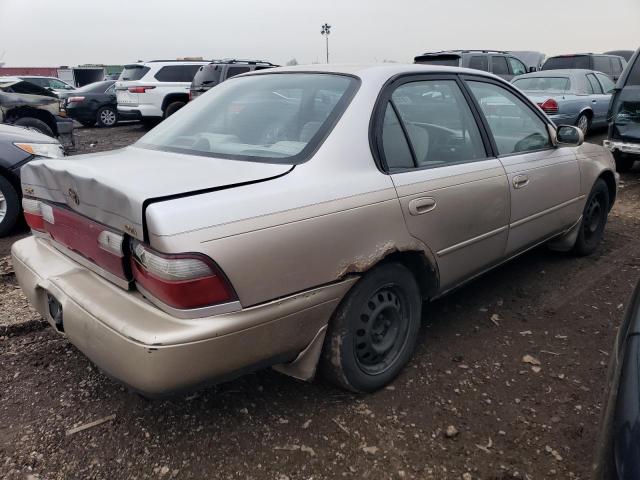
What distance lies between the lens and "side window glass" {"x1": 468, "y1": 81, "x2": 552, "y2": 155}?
3321 millimetres

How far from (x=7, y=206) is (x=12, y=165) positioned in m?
0.40

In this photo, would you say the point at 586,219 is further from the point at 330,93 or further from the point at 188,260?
the point at 188,260

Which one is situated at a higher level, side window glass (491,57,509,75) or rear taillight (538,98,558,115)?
side window glass (491,57,509,75)

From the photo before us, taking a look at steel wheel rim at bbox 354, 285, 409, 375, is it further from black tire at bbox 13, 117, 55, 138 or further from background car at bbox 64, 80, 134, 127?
background car at bbox 64, 80, 134, 127

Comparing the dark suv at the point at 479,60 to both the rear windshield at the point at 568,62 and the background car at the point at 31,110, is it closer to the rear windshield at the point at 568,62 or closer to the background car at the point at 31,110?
the rear windshield at the point at 568,62

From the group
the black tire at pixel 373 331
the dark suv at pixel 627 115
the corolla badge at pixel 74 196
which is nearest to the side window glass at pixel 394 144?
the black tire at pixel 373 331

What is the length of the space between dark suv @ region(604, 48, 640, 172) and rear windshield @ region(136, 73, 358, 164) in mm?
5766

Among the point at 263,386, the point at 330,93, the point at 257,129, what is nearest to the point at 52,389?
the point at 263,386

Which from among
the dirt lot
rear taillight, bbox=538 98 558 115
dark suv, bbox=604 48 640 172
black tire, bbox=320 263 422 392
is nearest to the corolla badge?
the dirt lot

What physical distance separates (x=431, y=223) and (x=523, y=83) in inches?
352

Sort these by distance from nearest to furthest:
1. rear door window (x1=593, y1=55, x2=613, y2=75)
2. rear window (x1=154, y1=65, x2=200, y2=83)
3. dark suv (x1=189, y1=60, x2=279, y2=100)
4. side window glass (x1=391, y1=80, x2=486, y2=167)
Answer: side window glass (x1=391, y1=80, x2=486, y2=167)
dark suv (x1=189, y1=60, x2=279, y2=100)
rear door window (x1=593, y1=55, x2=613, y2=75)
rear window (x1=154, y1=65, x2=200, y2=83)

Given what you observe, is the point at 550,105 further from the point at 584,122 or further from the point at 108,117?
the point at 108,117

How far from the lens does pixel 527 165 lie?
134 inches

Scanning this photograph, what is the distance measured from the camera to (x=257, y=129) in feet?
8.66
